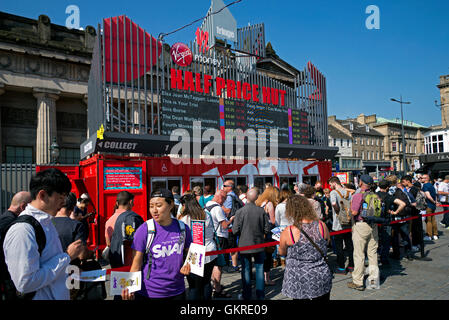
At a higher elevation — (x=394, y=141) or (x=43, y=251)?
(x=394, y=141)

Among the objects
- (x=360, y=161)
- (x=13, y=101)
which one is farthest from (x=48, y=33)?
(x=360, y=161)

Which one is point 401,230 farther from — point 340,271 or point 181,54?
point 181,54

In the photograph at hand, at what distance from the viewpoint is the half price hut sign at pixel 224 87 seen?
12751 mm

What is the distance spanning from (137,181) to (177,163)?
6.36ft

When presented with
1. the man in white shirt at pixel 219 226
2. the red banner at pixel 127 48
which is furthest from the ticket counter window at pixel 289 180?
the man in white shirt at pixel 219 226

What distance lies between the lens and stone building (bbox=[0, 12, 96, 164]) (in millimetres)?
18406

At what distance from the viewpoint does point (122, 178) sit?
10.5 metres

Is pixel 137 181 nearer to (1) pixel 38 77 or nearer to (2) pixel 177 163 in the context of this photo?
(2) pixel 177 163

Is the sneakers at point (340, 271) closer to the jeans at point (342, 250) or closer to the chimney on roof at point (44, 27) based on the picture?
the jeans at point (342, 250)

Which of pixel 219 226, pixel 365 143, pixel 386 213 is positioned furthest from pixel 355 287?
pixel 365 143

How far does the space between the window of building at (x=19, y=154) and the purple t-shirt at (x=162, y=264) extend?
830 inches

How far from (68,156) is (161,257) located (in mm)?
21745
